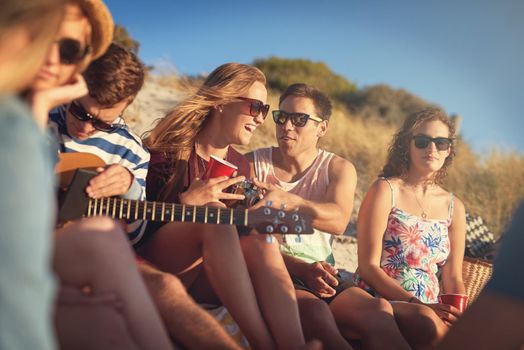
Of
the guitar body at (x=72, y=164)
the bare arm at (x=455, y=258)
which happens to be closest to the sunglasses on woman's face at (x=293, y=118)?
the bare arm at (x=455, y=258)

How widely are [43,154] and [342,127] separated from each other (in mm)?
13980

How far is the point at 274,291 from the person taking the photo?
3.24 metres

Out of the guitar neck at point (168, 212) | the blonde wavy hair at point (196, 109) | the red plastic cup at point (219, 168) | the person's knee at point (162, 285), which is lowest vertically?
the person's knee at point (162, 285)

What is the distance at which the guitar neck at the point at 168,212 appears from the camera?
10.5 ft

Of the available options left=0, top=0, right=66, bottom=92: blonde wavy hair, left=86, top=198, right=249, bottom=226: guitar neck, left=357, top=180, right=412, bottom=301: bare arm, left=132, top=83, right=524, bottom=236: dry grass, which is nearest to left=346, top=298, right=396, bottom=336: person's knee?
left=357, top=180, right=412, bottom=301: bare arm

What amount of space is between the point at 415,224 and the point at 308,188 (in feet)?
2.71

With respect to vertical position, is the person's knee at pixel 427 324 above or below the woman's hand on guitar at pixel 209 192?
below

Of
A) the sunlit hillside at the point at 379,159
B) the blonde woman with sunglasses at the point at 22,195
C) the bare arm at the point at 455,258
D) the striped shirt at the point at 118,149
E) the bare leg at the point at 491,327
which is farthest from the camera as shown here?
the sunlit hillside at the point at 379,159

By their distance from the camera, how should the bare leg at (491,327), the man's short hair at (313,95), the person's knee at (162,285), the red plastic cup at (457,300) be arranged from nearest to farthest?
the bare leg at (491,327) < the person's knee at (162,285) < the red plastic cup at (457,300) < the man's short hair at (313,95)

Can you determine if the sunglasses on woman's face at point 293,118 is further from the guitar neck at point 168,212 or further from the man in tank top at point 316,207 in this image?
the guitar neck at point 168,212

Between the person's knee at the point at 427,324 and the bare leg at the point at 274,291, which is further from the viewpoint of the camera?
the person's knee at the point at 427,324

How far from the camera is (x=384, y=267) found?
446 cm

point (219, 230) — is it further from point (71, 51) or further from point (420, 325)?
point (420, 325)

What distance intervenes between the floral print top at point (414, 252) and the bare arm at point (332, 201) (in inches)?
15.3
